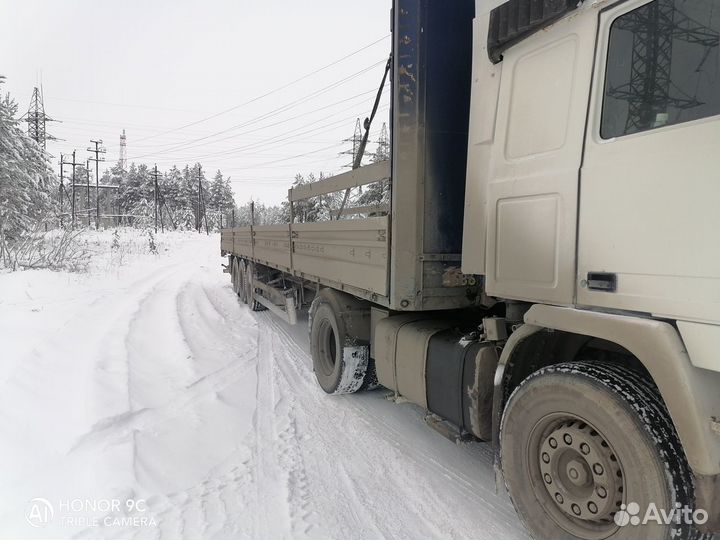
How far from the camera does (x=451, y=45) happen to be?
357cm

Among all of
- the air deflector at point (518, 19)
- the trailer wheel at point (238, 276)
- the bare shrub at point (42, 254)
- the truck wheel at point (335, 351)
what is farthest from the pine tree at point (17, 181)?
the air deflector at point (518, 19)

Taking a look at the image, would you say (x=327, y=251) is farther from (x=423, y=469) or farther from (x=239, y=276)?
(x=239, y=276)

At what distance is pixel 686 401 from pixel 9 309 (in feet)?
28.7

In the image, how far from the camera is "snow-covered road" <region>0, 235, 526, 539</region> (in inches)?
112

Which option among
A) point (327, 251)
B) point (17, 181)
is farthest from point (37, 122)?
point (327, 251)

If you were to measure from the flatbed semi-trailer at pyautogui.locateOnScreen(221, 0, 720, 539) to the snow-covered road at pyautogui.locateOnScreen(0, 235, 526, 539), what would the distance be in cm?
57

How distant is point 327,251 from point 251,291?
547 cm

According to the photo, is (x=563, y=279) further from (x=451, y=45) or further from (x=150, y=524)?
(x=150, y=524)

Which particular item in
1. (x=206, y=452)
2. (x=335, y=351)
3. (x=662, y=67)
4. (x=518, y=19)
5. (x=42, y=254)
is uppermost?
(x=518, y=19)

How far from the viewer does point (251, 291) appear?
394 inches

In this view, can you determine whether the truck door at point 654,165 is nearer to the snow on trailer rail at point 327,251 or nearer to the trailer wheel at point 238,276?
the snow on trailer rail at point 327,251

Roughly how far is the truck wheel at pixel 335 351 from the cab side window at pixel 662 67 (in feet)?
10.6

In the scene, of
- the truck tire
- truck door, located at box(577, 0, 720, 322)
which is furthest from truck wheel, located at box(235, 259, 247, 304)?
truck door, located at box(577, 0, 720, 322)

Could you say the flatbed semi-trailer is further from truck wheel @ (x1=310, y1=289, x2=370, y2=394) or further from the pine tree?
the pine tree
